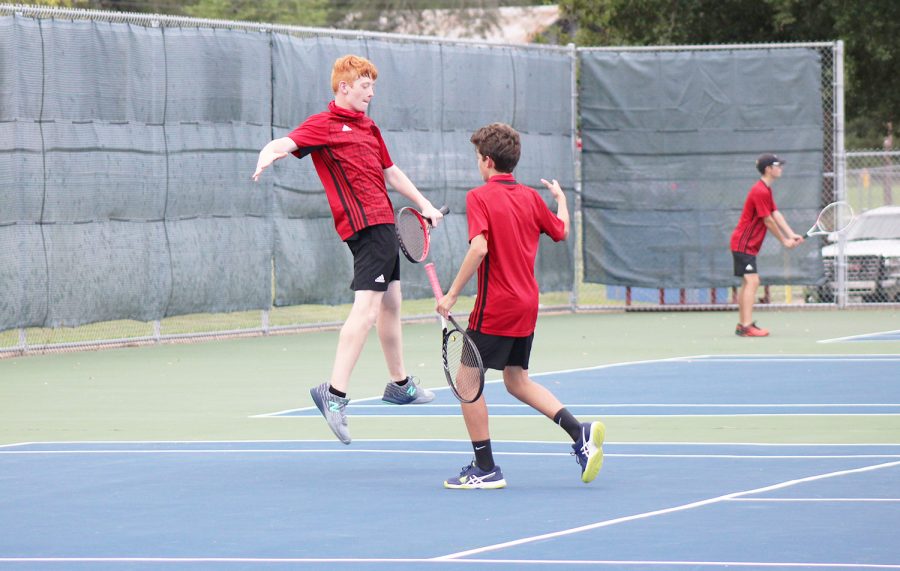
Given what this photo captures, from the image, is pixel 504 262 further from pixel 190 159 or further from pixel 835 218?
pixel 835 218

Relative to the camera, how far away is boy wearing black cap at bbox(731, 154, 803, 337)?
53.6ft

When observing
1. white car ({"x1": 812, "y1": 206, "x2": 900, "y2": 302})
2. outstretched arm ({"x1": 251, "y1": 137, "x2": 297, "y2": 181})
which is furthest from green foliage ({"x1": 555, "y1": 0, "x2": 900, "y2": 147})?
outstretched arm ({"x1": 251, "y1": 137, "x2": 297, "y2": 181})

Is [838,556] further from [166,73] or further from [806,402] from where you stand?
[166,73]

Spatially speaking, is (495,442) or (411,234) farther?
(495,442)

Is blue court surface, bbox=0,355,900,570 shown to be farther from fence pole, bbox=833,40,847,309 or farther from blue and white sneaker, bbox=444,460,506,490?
fence pole, bbox=833,40,847,309

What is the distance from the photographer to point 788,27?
2280cm

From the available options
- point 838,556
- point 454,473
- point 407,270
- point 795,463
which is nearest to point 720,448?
point 795,463

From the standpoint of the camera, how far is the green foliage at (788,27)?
21.5 meters

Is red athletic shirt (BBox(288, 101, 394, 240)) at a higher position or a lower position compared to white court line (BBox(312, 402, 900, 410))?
higher

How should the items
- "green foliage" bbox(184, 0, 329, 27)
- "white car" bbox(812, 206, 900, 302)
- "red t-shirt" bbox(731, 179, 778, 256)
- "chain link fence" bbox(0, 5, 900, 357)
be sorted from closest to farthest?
"red t-shirt" bbox(731, 179, 778, 256), "chain link fence" bbox(0, 5, 900, 357), "white car" bbox(812, 206, 900, 302), "green foliage" bbox(184, 0, 329, 27)

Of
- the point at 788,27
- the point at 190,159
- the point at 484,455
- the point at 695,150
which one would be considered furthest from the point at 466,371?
the point at 788,27

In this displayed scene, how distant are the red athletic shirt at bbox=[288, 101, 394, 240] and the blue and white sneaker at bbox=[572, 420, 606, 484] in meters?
1.84

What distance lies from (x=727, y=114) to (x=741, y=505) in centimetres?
1335

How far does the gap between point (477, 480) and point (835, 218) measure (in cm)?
1286
